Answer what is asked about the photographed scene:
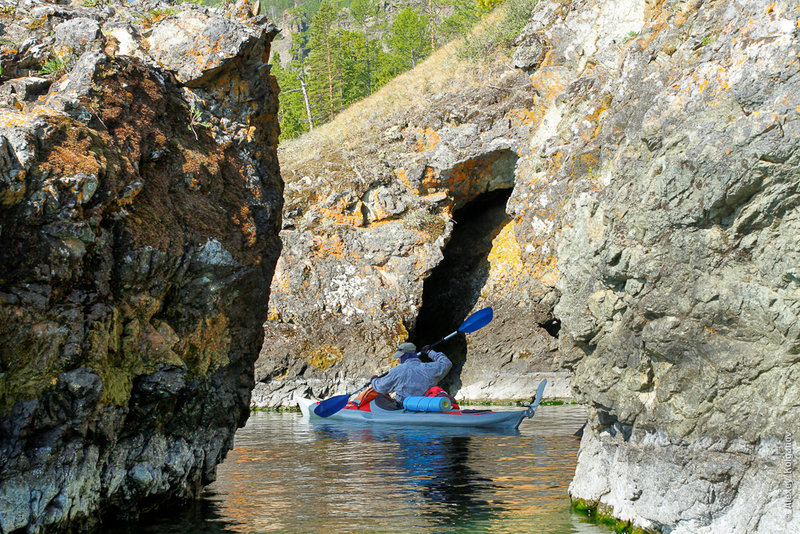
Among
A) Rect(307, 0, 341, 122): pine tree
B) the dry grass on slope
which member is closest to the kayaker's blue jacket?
the dry grass on slope

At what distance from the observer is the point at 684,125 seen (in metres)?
5.79

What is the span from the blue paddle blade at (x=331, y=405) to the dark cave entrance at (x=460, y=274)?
17.2 feet

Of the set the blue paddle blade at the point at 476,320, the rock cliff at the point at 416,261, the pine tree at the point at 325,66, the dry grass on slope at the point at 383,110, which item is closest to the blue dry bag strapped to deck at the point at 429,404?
the blue paddle blade at the point at 476,320

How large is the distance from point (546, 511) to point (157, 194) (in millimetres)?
4844

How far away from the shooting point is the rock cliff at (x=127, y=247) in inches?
219

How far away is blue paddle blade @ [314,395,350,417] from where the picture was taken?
16562 millimetres

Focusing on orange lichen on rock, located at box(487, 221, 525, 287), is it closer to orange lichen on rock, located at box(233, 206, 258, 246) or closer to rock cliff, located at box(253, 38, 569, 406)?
rock cliff, located at box(253, 38, 569, 406)

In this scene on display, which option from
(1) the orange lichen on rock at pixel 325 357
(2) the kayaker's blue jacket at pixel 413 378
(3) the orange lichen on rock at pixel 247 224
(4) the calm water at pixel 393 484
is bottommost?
(4) the calm water at pixel 393 484

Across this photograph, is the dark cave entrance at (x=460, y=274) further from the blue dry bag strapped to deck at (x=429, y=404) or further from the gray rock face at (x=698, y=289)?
the gray rock face at (x=698, y=289)

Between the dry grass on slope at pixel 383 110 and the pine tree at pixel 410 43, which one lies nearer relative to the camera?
the dry grass on slope at pixel 383 110

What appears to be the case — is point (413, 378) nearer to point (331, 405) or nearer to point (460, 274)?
point (331, 405)

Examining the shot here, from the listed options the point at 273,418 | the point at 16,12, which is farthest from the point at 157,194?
the point at 273,418

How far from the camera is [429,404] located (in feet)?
50.0

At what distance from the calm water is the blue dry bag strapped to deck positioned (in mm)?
502
